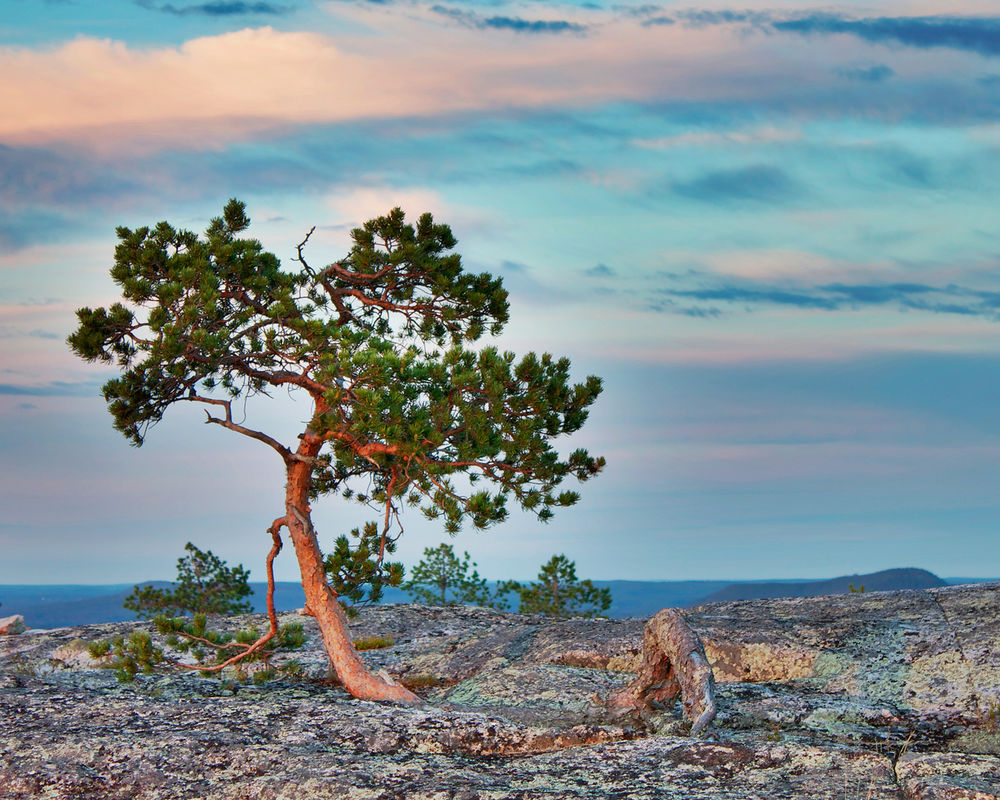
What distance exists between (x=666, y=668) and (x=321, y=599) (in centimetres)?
658

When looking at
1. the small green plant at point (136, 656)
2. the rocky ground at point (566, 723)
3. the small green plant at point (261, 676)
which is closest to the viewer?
the rocky ground at point (566, 723)

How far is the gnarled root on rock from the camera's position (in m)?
13.9

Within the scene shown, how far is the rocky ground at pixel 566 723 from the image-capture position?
11.3 m

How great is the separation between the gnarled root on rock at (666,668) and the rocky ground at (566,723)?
0.33m

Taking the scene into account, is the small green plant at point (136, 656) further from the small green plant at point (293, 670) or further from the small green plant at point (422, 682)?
the small green plant at point (422, 682)

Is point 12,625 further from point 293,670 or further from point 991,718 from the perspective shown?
point 991,718

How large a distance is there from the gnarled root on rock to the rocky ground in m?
0.33

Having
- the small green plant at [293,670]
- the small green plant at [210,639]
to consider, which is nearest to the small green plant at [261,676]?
the small green plant at [293,670]

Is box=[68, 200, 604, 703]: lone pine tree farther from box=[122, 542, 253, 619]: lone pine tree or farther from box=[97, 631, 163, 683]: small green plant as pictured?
box=[122, 542, 253, 619]: lone pine tree

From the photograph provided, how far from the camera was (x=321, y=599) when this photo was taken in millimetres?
17703

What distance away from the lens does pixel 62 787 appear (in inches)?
452

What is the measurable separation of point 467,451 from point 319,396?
11.6ft

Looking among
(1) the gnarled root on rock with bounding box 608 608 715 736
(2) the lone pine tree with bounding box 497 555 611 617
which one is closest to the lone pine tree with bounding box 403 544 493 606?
(2) the lone pine tree with bounding box 497 555 611 617

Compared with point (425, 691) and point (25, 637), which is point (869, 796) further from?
point (25, 637)
